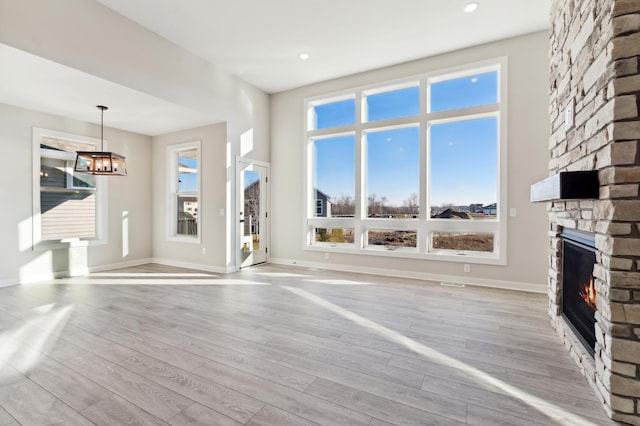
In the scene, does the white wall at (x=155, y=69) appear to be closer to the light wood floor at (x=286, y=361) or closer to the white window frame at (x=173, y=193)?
the white window frame at (x=173, y=193)

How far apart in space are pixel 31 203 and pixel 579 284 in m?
7.17

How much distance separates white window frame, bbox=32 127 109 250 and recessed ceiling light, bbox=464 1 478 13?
21.1 feet

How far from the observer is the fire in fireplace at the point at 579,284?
2115mm

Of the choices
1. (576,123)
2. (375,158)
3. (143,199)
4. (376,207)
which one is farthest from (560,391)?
(143,199)

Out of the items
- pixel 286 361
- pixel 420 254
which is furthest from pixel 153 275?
pixel 420 254

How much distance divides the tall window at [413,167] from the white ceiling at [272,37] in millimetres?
598

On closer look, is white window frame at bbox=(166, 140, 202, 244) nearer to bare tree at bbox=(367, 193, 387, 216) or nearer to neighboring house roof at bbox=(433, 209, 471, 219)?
bare tree at bbox=(367, 193, 387, 216)

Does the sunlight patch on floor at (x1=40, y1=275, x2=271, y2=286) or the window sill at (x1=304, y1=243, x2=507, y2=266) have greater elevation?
the window sill at (x1=304, y1=243, x2=507, y2=266)

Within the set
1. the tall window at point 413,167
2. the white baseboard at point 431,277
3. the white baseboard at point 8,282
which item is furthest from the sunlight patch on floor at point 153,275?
the tall window at point 413,167

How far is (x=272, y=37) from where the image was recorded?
4383 millimetres

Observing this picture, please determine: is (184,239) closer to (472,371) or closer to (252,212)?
(252,212)

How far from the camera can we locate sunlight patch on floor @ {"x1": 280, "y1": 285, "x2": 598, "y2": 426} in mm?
1689

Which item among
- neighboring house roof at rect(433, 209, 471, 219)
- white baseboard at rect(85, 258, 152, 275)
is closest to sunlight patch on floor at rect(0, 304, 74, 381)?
white baseboard at rect(85, 258, 152, 275)

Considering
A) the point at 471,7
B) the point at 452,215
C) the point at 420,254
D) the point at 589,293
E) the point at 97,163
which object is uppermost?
the point at 471,7
